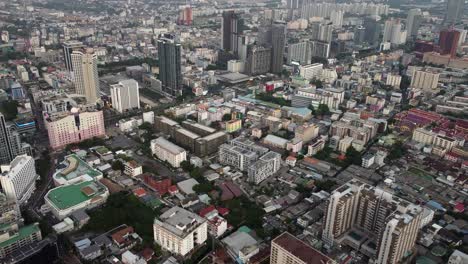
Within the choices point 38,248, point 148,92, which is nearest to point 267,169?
point 38,248

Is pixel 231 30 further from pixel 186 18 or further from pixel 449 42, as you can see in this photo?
pixel 449 42

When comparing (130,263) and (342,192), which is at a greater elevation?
(342,192)

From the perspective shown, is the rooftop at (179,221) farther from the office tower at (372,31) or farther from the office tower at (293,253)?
the office tower at (372,31)

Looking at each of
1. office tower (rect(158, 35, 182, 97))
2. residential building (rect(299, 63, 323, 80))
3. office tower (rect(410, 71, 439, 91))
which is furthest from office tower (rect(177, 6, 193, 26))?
office tower (rect(410, 71, 439, 91))

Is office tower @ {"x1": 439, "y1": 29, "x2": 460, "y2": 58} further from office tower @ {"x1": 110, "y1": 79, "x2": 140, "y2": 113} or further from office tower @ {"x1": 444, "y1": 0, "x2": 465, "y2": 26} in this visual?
office tower @ {"x1": 110, "y1": 79, "x2": 140, "y2": 113}

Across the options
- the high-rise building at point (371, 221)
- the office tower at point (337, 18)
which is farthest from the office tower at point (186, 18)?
the high-rise building at point (371, 221)

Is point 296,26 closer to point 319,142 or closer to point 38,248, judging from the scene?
point 319,142
